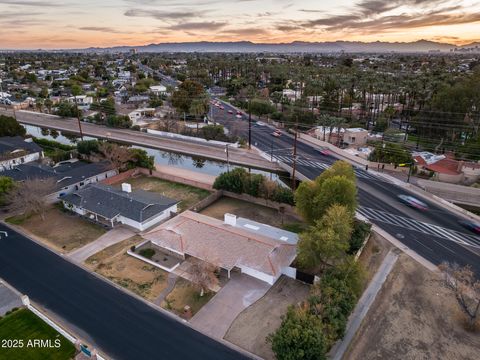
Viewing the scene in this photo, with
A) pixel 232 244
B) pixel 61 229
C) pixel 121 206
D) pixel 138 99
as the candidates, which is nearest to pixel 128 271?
pixel 232 244

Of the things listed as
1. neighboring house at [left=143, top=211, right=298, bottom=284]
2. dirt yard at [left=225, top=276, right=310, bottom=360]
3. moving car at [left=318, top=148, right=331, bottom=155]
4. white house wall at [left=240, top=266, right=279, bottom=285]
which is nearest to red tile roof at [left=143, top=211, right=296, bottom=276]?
neighboring house at [left=143, top=211, right=298, bottom=284]

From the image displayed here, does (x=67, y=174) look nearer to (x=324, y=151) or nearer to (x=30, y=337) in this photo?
(x=30, y=337)

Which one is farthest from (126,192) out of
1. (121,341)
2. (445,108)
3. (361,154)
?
(445,108)

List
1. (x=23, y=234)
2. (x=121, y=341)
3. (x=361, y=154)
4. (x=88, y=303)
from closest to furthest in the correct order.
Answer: (x=121, y=341)
(x=88, y=303)
(x=23, y=234)
(x=361, y=154)

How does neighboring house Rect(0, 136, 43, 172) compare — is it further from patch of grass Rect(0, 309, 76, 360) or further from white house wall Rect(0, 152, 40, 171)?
patch of grass Rect(0, 309, 76, 360)

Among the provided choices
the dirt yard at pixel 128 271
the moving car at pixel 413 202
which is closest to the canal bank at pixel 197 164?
the moving car at pixel 413 202

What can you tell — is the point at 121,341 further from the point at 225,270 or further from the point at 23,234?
the point at 23,234

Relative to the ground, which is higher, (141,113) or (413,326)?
(141,113)
